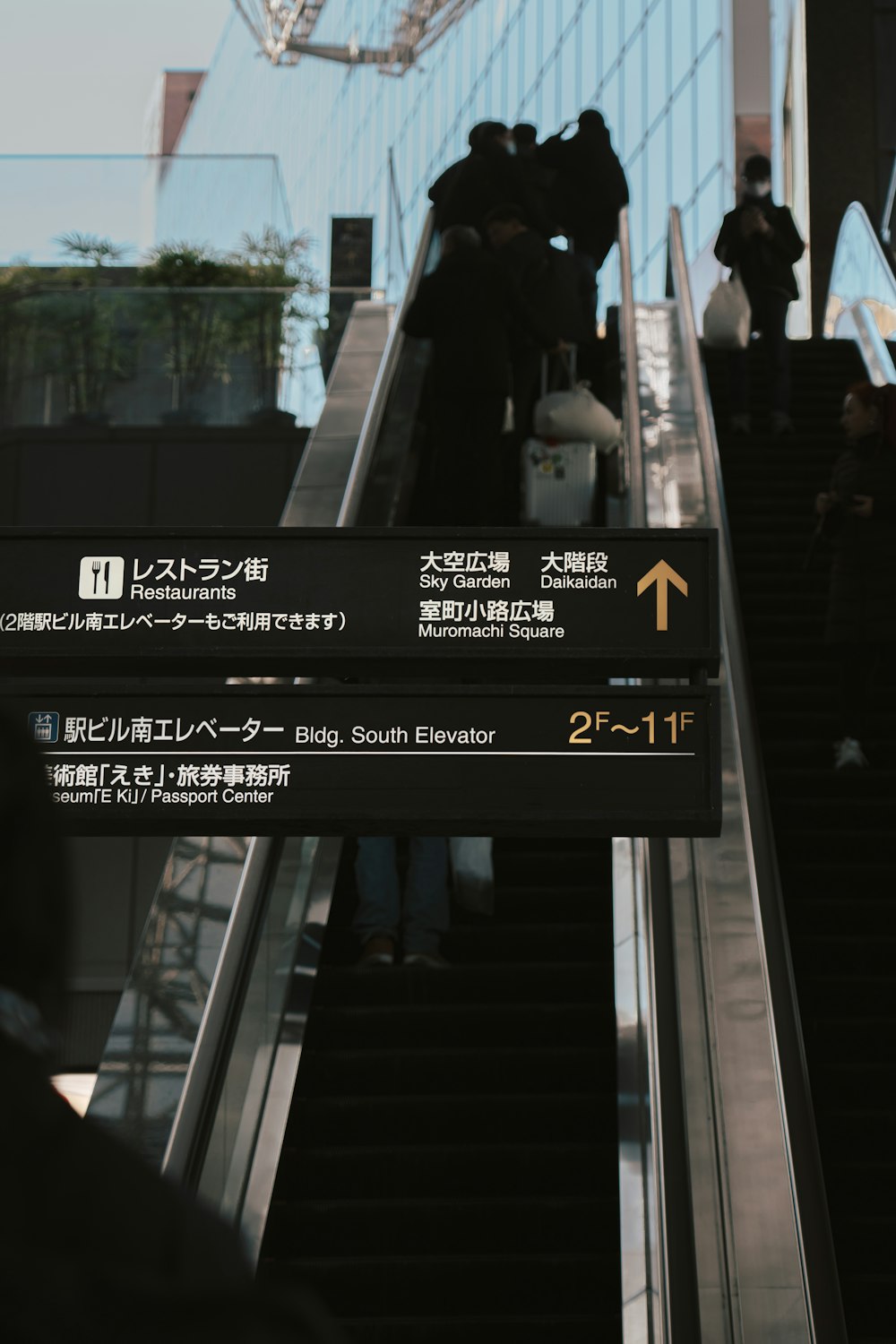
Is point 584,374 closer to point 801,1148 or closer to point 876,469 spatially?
point 876,469

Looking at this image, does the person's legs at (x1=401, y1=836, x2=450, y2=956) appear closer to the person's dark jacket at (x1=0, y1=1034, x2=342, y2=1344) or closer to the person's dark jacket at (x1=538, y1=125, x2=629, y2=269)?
the person's dark jacket at (x1=0, y1=1034, x2=342, y2=1344)

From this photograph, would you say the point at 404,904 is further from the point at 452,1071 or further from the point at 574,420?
the point at 574,420

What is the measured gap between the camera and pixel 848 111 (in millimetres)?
18547

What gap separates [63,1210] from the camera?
0.82m

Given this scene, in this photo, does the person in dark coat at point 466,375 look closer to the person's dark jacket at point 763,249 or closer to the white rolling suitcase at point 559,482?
the white rolling suitcase at point 559,482

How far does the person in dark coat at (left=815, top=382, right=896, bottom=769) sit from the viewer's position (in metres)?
7.70

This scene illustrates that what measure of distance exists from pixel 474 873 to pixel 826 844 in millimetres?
1400

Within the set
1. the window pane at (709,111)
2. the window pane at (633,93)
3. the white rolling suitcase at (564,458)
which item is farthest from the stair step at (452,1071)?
the window pane at (633,93)

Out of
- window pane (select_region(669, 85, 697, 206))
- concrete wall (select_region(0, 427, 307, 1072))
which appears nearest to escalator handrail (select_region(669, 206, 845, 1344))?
concrete wall (select_region(0, 427, 307, 1072))

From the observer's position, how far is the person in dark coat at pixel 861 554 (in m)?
7.70

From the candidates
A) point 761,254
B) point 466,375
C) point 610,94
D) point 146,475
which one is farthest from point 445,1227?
point 610,94

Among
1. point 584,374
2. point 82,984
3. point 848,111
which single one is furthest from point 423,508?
point 848,111

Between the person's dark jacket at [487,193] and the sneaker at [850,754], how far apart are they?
448cm

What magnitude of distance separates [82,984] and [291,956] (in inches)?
190
